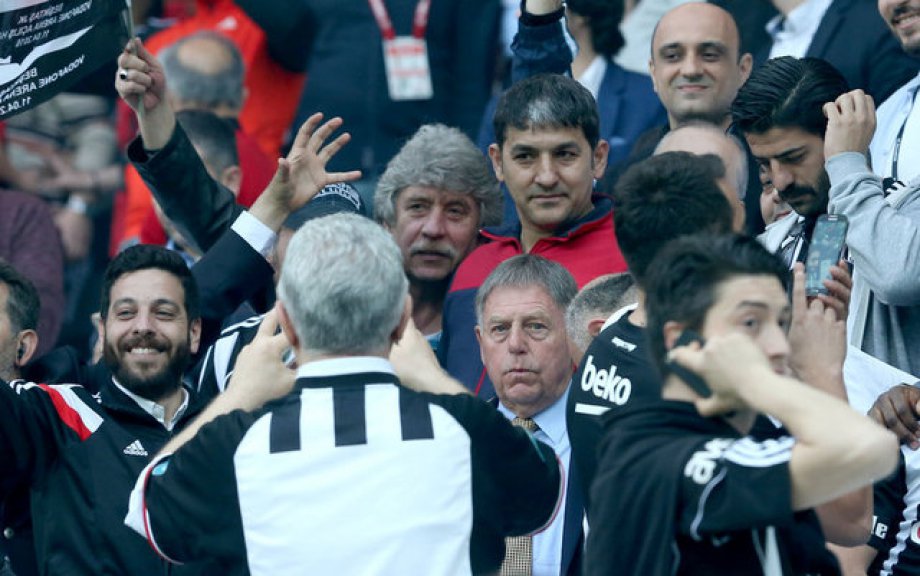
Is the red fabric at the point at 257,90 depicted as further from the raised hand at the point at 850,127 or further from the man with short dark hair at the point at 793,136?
the raised hand at the point at 850,127

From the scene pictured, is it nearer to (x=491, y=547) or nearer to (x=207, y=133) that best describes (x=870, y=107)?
(x=491, y=547)

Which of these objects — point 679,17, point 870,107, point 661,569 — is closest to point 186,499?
point 661,569

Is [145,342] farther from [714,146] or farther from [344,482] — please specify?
[714,146]

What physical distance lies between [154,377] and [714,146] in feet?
6.90

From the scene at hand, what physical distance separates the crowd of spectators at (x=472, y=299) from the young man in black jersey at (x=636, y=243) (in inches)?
0.4

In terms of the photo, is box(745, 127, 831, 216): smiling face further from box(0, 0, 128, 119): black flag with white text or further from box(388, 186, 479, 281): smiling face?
box(0, 0, 128, 119): black flag with white text

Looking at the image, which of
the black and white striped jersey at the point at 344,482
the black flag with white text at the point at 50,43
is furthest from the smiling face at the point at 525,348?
the black flag with white text at the point at 50,43

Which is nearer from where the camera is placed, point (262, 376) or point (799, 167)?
point (262, 376)

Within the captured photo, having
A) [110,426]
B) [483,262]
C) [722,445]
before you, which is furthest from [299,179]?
[722,445]

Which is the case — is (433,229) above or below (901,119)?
below

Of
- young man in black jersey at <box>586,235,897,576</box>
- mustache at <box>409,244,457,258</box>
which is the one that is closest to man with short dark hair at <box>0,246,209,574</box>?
mustache at <box>409,244,457,258</box>

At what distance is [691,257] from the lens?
3738 millimetres

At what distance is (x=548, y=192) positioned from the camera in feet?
20.0

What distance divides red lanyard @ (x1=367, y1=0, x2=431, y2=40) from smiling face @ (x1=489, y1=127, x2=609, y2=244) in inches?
97.5
